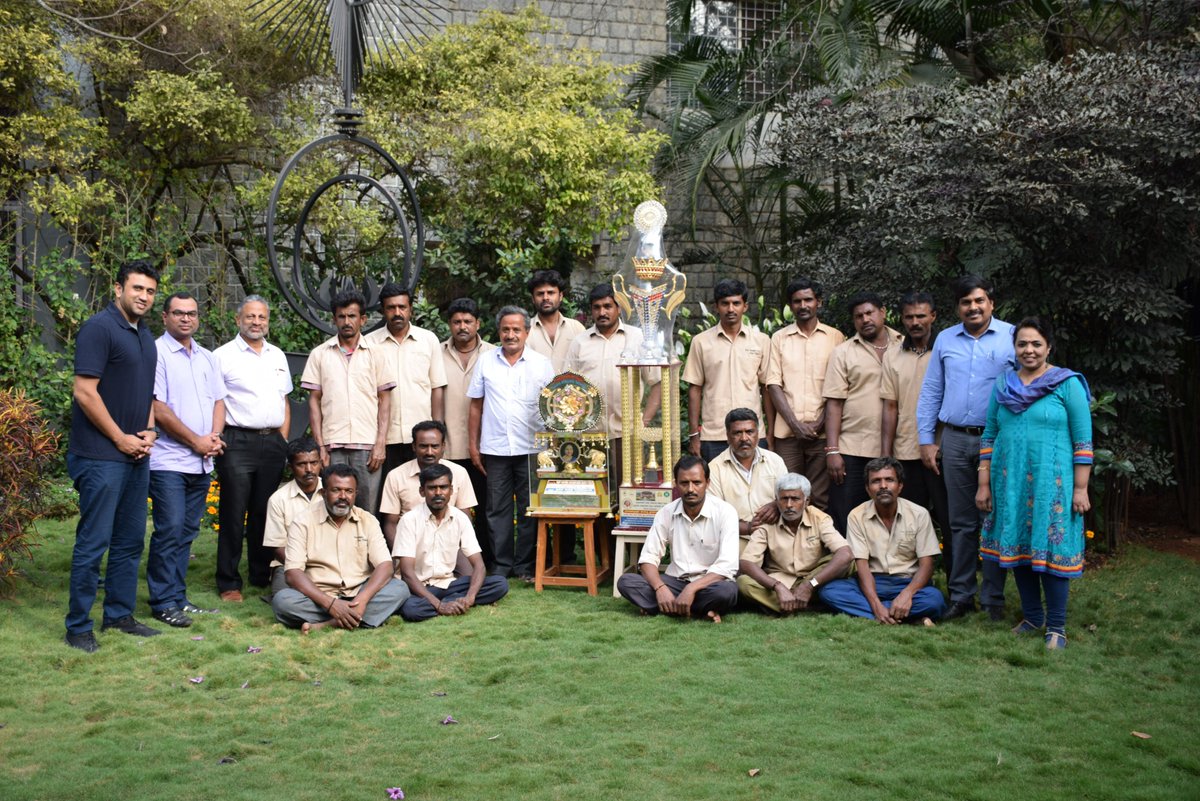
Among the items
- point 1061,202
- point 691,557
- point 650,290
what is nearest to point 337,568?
point 691,557

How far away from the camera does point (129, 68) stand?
11.0 meters

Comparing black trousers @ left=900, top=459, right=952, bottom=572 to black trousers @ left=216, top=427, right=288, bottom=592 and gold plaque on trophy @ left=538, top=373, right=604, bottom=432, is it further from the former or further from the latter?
black trousers @ left=216, top=427, right=288, bottom=592

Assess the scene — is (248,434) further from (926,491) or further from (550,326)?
(926,491)

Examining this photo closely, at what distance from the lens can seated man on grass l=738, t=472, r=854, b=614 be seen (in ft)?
18.4

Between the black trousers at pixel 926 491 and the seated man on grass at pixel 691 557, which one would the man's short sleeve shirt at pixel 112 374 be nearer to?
the seated man on grass at pixel 691 557

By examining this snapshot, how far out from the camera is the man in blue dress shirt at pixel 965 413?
5426mm

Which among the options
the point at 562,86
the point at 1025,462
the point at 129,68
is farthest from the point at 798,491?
the point at 129,68

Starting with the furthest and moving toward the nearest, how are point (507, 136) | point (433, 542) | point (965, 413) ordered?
1. point (507, 136)
2. point (433, 542)
3. point (965, 413)

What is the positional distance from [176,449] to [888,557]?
136 inches

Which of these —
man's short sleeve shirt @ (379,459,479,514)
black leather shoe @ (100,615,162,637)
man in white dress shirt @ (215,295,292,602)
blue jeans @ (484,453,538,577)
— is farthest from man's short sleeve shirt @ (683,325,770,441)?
black leather shoe @ (100,615,162,637)

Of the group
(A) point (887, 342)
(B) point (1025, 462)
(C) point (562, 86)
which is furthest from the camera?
(C) point (562, 86)

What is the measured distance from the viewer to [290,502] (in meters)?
5.90

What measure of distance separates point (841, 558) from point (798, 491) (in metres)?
0.38

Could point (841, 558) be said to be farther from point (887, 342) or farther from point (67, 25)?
point (67, 25)
